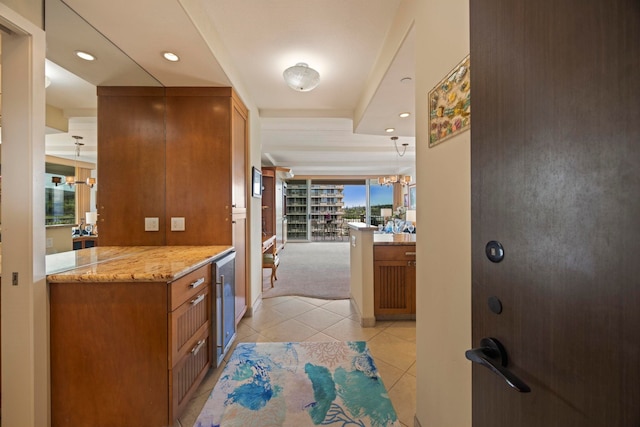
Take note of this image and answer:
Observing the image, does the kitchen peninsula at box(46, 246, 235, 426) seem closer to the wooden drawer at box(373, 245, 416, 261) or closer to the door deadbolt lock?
the door deadbolt lock

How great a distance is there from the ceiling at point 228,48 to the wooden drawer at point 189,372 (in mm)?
1481

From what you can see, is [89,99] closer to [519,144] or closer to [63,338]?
[63,338]

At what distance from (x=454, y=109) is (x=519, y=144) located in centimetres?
62

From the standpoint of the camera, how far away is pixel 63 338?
1.46 metres

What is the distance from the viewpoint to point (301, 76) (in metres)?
2.41

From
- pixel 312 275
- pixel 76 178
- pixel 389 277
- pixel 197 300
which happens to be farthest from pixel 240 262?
pixel 312 275

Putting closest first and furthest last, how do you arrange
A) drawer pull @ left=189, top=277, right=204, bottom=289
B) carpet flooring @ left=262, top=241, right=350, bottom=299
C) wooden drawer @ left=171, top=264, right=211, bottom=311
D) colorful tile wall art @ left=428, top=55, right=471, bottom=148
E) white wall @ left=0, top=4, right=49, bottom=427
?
colorful tile wall art @ left=428, top=55, right=471, bottom=148 → white wall @ left=0, top=4, right=49, bottom=427 → wooden drawer @ left=171, top=264, right=211, bottom=311 → drawer pull @ left=189, top=277, right=204, bottom=289 → carpet flooring @ left=262, top=241, right=350, bottom=299

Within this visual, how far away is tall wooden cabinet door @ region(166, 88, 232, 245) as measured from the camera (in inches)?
99.2

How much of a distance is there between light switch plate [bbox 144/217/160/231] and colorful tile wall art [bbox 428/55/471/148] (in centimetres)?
249

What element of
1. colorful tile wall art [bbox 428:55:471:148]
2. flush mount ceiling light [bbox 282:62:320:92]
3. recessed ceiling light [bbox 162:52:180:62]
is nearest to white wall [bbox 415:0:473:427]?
colorful tile wall art [bbox 428:55:471:148]

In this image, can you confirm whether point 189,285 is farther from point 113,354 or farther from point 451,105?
point 451,105

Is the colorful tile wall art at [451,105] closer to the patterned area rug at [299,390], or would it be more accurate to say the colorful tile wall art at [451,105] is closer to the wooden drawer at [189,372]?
the patterned area rug at [299,390]

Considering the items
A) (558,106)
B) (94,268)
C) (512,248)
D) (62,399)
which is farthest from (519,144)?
(62,399)

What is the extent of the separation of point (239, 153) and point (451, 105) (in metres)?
2.24
